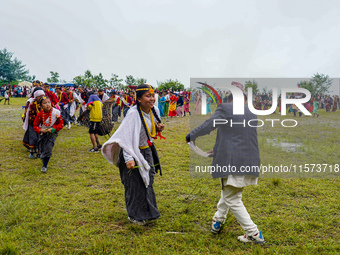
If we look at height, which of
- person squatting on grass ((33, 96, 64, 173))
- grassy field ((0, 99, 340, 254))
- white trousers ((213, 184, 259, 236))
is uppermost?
person squatting on grass ((33, 96, 64, 173))

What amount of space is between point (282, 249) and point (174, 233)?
4.14 feet

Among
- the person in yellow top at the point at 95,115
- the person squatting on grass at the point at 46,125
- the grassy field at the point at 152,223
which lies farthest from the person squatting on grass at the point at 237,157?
the person in yellow top at the point at 95,115

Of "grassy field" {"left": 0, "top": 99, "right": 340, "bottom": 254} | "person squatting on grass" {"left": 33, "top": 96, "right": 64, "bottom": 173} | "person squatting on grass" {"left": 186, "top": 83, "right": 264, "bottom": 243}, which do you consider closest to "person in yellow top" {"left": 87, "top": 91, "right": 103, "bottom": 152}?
"grassy field" {"left": 0, "top": 99, "right": 340, "bottom": 254}

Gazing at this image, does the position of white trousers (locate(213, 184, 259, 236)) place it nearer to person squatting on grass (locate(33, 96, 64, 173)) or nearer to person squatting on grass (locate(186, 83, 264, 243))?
person squatting on grass (locate(186, 83, 264, 243))

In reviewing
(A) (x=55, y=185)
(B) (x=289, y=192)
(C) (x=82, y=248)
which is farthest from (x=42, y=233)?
(B) (x=289, y=192)

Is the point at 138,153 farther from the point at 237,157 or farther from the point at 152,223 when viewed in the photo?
the point at 237,157

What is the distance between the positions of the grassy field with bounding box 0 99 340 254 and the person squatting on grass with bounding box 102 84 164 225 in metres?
0.26

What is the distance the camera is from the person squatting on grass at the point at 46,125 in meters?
6.04

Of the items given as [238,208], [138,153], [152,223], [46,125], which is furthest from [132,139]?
[46,125]

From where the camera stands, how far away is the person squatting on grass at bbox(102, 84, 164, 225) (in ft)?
12.6

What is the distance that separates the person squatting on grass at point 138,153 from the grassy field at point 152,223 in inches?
10.4

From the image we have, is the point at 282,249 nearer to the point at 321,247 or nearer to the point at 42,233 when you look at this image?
the point at 321,247

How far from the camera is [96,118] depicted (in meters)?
8.02

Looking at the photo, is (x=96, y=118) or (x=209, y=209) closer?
(x=209, y=209)
